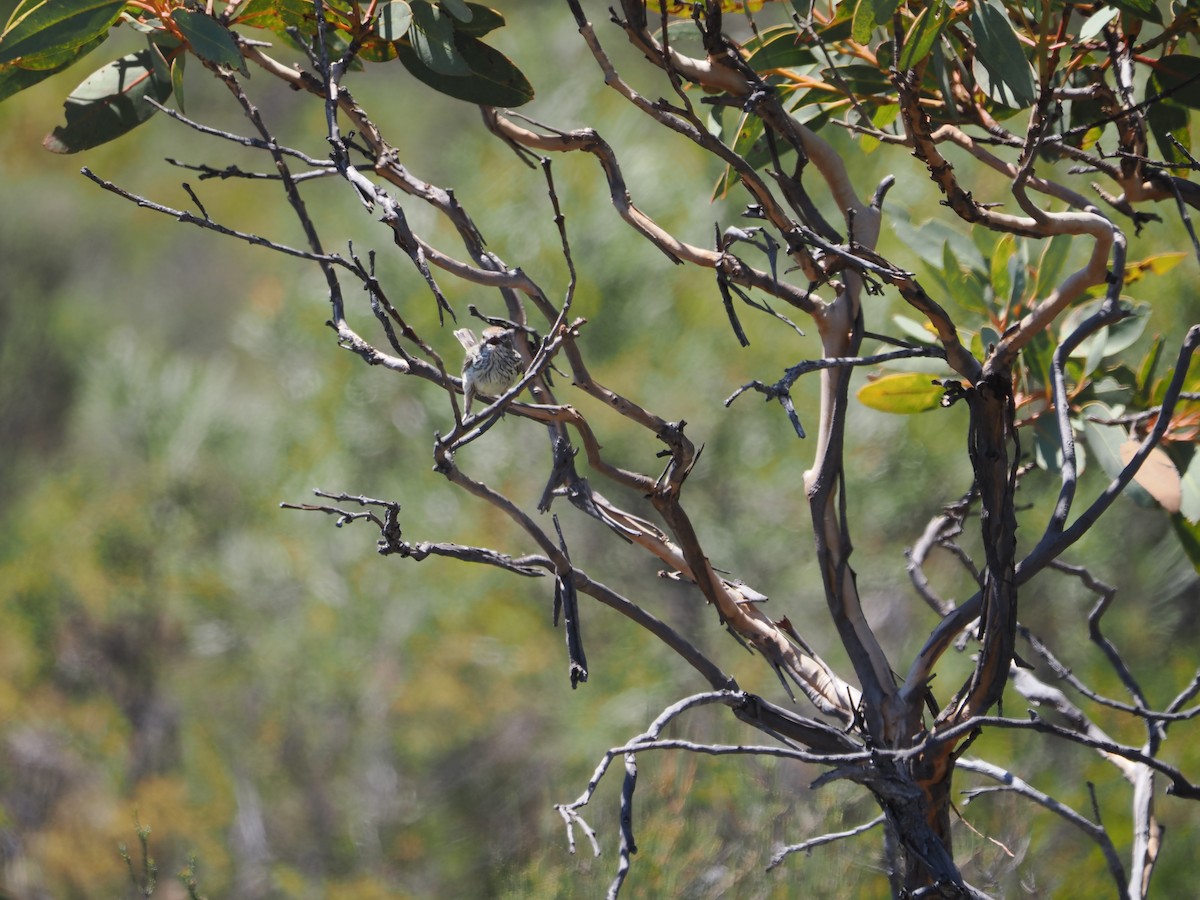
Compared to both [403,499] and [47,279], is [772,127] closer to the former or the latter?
[403,499]

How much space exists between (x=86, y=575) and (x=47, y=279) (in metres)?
3.60

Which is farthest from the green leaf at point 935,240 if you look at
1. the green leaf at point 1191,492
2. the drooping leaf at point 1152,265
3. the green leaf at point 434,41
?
the green leaf at point 434,41

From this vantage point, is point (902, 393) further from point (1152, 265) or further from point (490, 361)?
point (490, 361)

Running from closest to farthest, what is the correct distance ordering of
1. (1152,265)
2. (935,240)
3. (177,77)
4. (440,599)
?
(177,77) → (1152,265) → (935,240) → (440,599)

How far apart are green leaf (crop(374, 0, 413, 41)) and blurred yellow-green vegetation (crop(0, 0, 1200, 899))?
1.23 meters

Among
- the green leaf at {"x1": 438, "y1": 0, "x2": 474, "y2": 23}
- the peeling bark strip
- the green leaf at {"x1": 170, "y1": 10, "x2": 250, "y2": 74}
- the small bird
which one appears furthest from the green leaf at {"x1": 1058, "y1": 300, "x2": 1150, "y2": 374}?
the green leaf at {"x1": 170, "y1": 10, "x2": 250, "y2": 74}

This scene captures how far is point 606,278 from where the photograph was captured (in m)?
2.85

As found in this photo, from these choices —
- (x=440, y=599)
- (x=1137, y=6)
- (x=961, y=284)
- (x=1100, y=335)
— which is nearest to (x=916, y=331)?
(x=961, y=284)

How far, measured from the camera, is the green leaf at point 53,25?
654mm

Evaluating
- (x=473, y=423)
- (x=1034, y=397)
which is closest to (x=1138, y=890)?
(x=1034, y=397)

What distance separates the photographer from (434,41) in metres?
0.72

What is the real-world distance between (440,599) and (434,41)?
8.69 feet

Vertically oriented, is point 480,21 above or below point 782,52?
below

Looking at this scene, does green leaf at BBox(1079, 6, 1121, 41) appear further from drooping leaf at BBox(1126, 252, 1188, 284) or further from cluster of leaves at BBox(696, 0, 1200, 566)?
drooping leaf at BBox(1126, 252, 1188, 284)
